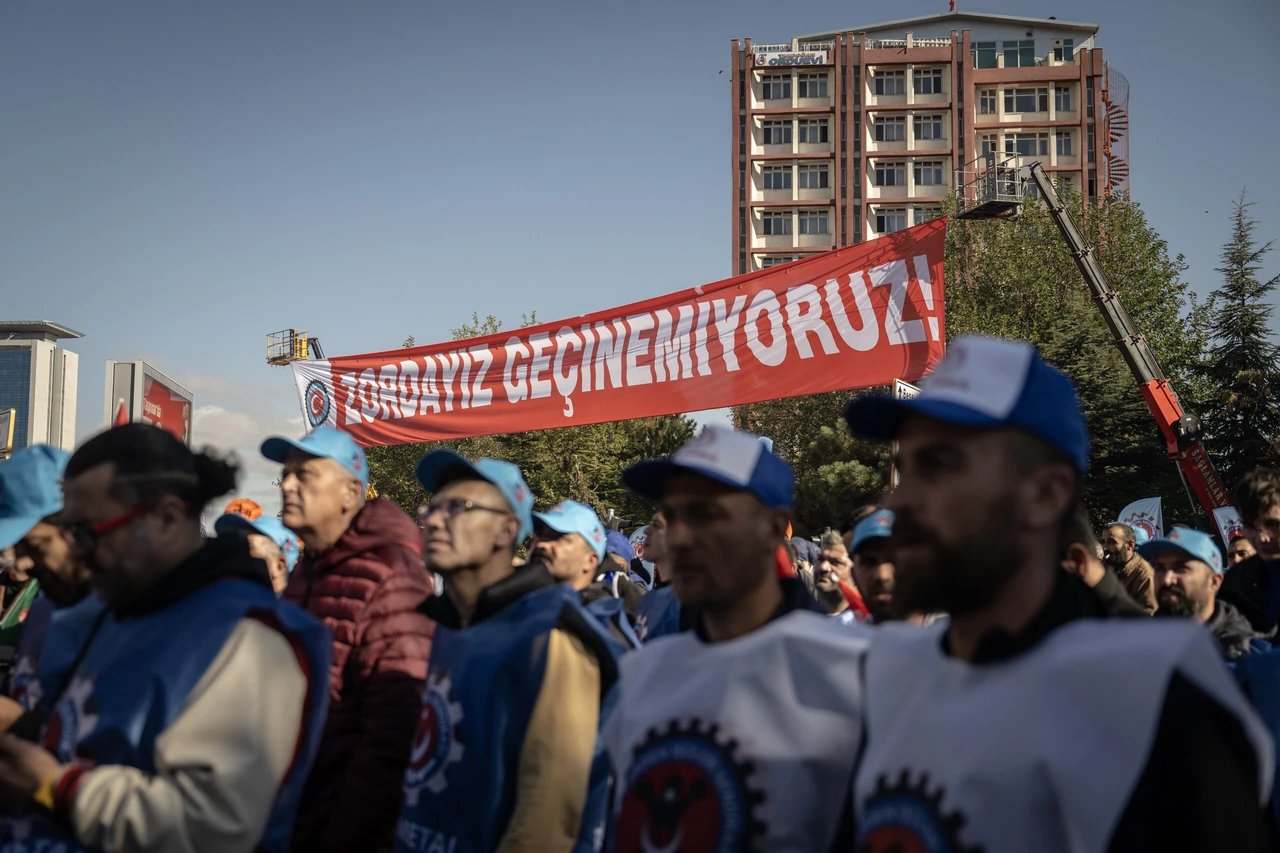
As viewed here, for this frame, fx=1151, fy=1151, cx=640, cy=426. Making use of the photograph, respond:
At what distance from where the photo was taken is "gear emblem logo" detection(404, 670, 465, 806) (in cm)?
322

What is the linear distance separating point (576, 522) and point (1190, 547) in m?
3.01

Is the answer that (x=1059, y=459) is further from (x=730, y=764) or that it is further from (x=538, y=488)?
(x=538, y=488)

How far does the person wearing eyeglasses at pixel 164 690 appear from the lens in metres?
2.41

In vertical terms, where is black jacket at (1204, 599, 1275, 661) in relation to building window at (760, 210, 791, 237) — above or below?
below

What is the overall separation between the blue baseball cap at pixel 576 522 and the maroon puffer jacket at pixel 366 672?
5.88ft

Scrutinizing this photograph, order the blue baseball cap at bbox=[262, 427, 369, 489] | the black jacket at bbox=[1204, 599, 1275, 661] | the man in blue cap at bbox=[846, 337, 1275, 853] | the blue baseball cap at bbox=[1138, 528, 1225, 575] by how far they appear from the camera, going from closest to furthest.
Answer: the man in blue cap at bbox=[846, 337, 1275, 853], the black jacket at bbox=[1204, 599, 1275, 661], the blue baseball cap at bbox=[262, 427, 369, 489], the blue baseball cap at bbox=[1138, 528, 1225, 575]

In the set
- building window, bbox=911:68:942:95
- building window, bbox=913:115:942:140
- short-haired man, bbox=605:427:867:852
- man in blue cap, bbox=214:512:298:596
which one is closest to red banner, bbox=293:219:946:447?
man in blue cap, bbox=214:512:298:596

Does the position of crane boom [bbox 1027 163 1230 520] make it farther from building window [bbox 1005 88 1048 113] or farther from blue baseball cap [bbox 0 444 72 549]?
building window [bbox 1005 88 1048 113]

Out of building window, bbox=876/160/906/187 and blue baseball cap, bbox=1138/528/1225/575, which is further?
building window, bbox=876/160/906/187

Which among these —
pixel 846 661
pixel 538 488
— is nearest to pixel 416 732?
pixel 846 661

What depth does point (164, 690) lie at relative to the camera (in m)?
2.51

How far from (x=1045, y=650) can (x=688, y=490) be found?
43.3 inches

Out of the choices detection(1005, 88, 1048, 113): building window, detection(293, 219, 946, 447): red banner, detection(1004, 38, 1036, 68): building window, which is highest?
detection(1004, 38, 1036, 68): building window

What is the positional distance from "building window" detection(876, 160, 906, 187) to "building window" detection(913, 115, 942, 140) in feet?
Result: 7.48
